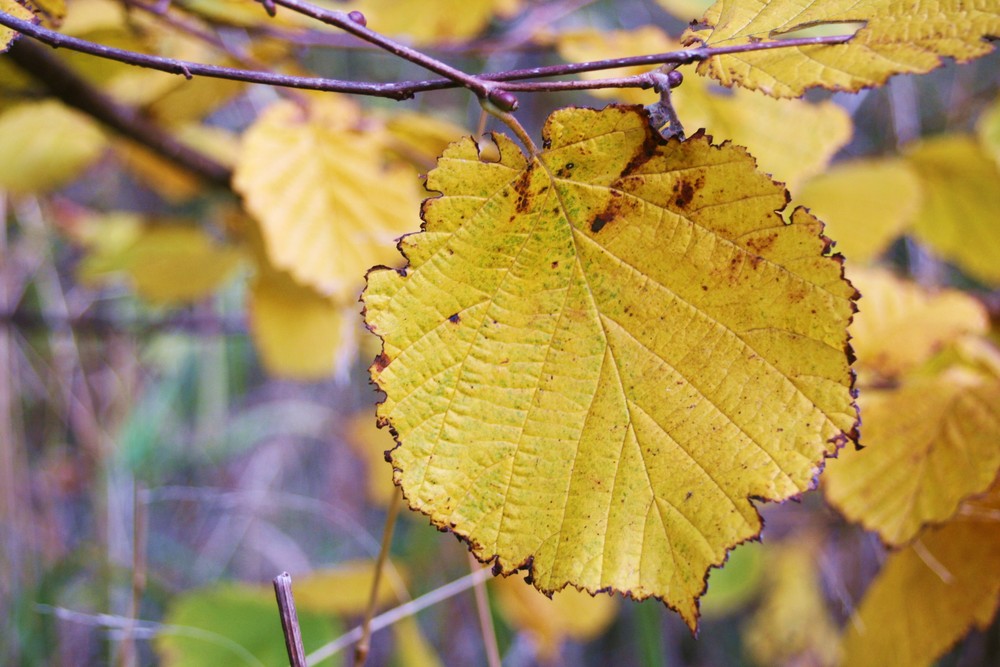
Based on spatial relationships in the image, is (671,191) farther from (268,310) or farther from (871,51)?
(268,310)

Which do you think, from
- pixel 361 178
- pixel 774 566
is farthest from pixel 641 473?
pixel 774 566

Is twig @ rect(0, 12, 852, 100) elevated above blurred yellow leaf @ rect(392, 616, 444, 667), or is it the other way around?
twig @ rect(0, 12, 852, 100)

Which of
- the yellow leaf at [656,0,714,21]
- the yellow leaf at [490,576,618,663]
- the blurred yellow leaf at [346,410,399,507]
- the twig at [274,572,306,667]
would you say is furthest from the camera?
the blurred yellow leaf at [346,410,399,507]

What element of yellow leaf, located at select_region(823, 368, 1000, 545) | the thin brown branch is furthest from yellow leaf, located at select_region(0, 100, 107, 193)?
yellow leaf, located at select_region(823, 368, 1000, 545)

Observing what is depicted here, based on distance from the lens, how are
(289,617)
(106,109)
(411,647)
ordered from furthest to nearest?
(411,647), (106,109), (289,617)

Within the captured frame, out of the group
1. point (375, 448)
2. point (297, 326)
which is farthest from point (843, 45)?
point (375, 448)

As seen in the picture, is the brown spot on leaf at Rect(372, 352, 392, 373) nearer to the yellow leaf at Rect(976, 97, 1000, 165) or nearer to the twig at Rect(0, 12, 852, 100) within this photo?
the twig at Rect(0, 12, 852, 100)

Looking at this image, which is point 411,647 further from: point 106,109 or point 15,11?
point 15,11
